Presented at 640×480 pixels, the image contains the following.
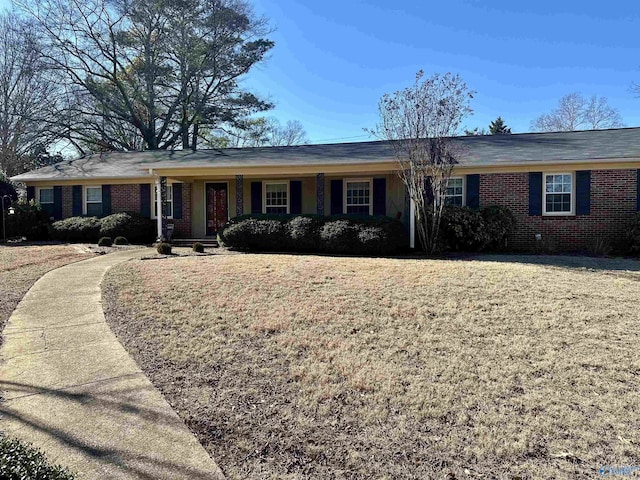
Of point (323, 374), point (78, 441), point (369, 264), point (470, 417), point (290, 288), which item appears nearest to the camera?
point (78, 441)

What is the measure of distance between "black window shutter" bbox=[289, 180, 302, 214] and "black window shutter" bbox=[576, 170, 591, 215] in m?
9.44

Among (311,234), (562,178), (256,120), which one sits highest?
(256,120)

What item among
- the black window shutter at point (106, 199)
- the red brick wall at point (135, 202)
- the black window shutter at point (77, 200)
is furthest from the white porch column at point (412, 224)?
the black window shutter at point (77, 200)

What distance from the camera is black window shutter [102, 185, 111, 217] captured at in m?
16.5

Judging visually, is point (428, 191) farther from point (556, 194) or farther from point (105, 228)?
point (105, 228)

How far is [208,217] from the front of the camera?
1667 cm

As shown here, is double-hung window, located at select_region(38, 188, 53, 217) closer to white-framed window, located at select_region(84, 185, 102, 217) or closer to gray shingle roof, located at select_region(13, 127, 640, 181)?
gray shingle roof, located at select_region(13, 127, 640, 181)

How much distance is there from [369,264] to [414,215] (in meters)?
3.93

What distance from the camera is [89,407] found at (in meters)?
3.34

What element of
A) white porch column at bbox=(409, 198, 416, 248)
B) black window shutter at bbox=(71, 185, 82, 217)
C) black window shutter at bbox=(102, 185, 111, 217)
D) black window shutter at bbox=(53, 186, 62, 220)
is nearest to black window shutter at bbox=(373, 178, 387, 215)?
white porch column at bbox=(409, 198, 416, 248)

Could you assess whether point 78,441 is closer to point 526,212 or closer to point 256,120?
point 526,212

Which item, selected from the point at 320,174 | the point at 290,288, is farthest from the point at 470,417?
the point at 320,174

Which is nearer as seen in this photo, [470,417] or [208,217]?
[470,417]

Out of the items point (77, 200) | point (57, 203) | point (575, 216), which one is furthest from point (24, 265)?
point (575, 216)
